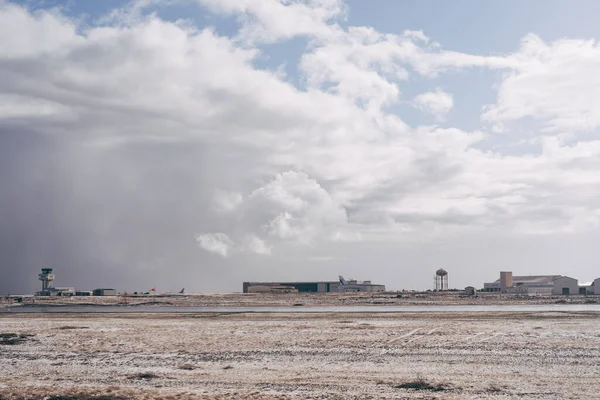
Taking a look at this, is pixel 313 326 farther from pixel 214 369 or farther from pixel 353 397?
pixel 353 397

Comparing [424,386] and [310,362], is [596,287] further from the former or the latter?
[424,386]

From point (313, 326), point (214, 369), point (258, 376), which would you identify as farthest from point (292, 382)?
point (313, 326)

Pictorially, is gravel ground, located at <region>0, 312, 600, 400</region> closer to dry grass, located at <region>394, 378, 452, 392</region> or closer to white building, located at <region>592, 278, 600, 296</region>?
dry grass, located at <region>394, 378, 452, 392</region>

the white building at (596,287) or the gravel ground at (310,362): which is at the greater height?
the gravel ground at (310,362)

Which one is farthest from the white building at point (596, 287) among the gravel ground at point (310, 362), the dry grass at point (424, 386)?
the dry grass at point (424, 386)

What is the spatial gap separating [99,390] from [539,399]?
1993 centimetres

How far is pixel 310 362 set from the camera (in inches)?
1345

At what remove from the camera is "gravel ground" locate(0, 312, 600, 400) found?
26.4 meters

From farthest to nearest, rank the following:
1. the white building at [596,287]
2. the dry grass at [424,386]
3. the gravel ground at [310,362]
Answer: the white building at [596,287] < the gravel ground at [310,362] < the dry grass at [424,386]

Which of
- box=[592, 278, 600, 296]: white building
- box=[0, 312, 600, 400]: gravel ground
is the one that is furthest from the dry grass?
box=[592, 278, 600, 296]: white building

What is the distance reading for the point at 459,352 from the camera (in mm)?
36156

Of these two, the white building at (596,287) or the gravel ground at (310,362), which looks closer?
the gravel ground at (310,362)

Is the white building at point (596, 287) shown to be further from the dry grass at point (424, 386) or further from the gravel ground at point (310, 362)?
the dry grass at point (424, 386)

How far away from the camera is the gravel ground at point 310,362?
1038 inches
